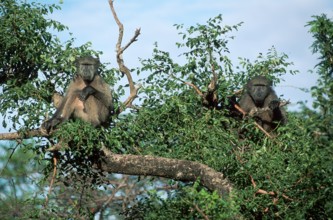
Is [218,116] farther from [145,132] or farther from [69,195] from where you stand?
[69,195]

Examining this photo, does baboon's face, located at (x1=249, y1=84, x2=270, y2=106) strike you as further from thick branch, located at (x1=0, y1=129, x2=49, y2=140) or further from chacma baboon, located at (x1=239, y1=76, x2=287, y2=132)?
thick branch, located at (x1=0, y1=129, x2=49, y2=140)

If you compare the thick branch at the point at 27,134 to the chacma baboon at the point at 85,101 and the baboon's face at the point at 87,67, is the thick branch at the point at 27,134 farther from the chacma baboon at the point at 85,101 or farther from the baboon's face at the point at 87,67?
the baboon's face at the point at 87,67

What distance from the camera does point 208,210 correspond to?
6.97m

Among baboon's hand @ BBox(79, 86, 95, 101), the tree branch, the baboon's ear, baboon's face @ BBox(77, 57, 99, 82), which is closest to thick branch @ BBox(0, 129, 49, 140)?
the tree branch

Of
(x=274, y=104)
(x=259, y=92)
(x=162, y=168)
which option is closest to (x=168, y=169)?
(x=162, y=168)

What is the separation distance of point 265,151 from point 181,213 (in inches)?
60.0

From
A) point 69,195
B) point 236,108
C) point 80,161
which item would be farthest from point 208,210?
point 69,195

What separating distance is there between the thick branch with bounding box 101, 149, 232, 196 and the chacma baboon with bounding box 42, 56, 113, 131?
109 cm

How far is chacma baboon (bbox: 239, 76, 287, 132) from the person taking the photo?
1160 centimetres

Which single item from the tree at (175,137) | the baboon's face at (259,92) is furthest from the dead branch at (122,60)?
the baboon's face at (259,92)

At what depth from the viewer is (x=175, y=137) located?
10258 mm

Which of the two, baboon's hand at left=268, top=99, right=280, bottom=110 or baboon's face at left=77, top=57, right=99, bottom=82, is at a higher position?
baboon's face at left=77, top=57, right=99, bottom=82

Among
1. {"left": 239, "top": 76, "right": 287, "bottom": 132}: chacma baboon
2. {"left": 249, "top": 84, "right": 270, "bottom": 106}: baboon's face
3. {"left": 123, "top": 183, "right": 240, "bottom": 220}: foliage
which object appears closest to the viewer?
{"left": 123, "top": 183, "right": 240, "bottom": 220}: foliage

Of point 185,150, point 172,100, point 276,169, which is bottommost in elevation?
point 276,169
